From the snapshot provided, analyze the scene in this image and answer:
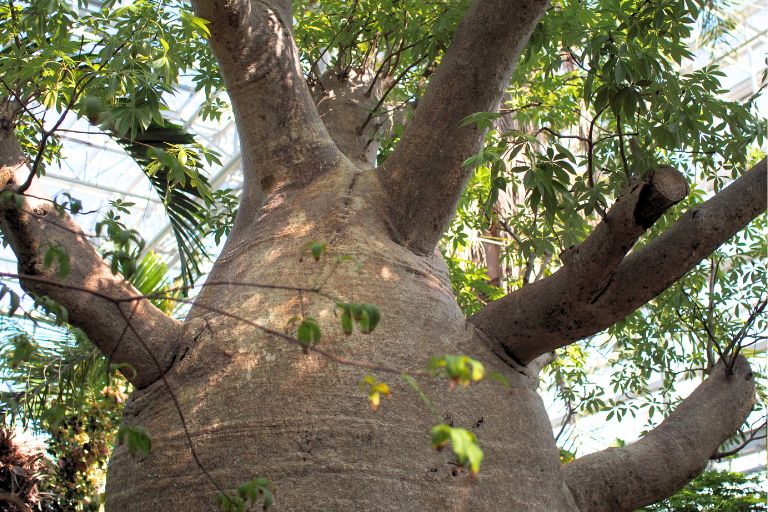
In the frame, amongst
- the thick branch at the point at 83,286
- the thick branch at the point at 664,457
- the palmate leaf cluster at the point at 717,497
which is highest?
the thick branch at the point at 83,286

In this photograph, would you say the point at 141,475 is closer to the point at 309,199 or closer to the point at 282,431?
the point at 282,431

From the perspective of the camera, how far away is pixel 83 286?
6.86ft

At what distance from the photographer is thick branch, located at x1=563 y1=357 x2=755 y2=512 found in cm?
243

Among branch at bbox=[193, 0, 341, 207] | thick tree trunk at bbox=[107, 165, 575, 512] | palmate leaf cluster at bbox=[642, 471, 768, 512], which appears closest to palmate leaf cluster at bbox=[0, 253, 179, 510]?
branch at bbox=[193, 0, 341, 207]

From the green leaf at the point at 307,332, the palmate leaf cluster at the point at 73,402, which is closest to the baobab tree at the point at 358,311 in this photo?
the green leaf at the point at 307,332

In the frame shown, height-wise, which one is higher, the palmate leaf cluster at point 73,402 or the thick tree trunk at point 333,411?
Result: the palmate leaf cluster at point 73,402

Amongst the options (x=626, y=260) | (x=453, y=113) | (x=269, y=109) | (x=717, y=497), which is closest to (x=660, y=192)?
(x=626, y=260)

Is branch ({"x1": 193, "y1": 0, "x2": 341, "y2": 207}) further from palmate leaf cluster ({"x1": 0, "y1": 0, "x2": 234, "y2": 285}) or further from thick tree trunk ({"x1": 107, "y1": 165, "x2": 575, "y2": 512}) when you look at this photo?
thick tree trunk ({"x1": 107, "y1": 165, "x2": 575, "y2": 512})

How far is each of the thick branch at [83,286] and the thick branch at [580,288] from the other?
3.02ft

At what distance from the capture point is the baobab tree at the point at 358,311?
1.97 metres

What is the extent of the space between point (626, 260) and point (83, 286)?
4.61 ft

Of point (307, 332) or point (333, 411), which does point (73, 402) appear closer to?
point (333, 411)

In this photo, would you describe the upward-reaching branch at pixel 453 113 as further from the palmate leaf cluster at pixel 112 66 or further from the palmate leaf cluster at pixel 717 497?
the palmate leaf cluster at pixel 717 497

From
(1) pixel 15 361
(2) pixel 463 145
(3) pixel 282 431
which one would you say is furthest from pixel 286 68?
(1) pixel 15 361
